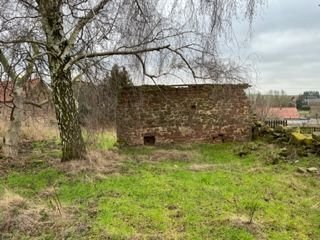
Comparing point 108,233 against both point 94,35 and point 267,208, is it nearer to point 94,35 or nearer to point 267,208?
point 267,208

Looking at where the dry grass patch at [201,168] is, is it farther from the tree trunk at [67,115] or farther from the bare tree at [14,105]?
the bare tree at [14,105]

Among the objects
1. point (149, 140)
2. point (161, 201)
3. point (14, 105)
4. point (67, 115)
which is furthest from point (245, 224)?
point (149, 140)

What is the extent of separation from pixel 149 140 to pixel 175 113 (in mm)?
1217

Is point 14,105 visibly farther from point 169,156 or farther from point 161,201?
point 161,201

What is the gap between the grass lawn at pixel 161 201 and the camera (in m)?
4.92

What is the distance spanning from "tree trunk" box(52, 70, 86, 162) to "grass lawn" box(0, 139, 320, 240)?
1.48 ft

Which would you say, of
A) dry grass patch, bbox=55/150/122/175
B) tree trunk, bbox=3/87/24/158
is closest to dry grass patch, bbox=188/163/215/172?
dry grass patch, bbox=55/150/122/175

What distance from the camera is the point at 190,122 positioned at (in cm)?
1293

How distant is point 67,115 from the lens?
8.79m

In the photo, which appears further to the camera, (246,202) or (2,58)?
(2,58)

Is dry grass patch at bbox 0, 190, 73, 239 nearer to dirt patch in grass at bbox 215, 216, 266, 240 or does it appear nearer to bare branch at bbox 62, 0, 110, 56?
dirt patch in grass at bbox 215, 216, 266, 240

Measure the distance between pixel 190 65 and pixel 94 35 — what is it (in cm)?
258

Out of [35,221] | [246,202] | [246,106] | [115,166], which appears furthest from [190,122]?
[35,221]

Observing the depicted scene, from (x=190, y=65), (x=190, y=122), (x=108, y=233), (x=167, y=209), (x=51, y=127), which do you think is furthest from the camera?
(x=51, y=127)
